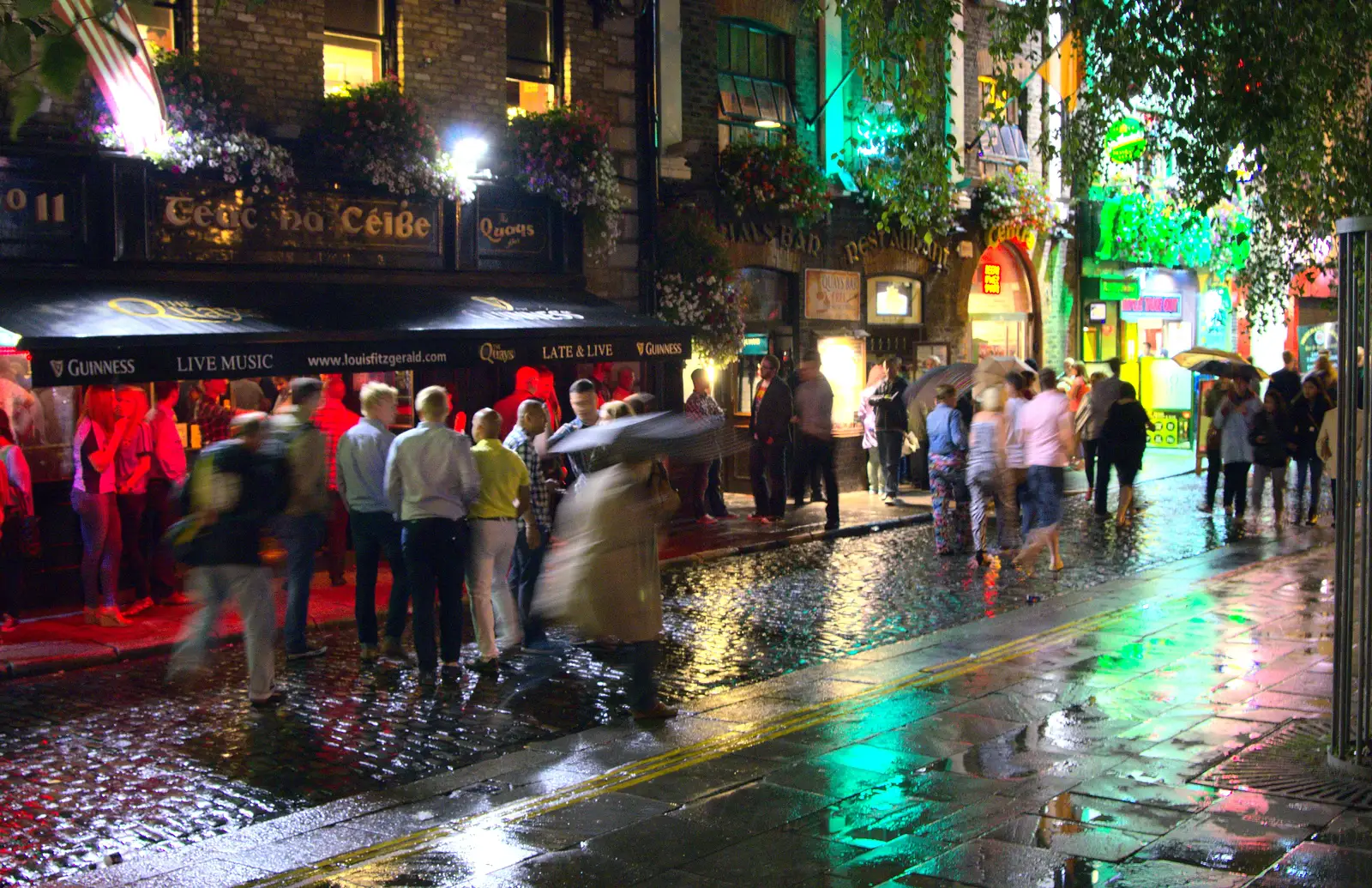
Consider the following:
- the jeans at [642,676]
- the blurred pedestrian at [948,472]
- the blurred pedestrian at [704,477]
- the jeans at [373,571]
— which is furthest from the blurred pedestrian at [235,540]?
the blurred pedestrian at [704,477]

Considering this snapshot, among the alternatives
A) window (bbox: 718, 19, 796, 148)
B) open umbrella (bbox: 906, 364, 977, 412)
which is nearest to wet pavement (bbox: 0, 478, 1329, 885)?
open umbrella (bbox: 906, 364, 977, 412)

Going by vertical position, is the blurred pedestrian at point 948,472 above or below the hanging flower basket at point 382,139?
below

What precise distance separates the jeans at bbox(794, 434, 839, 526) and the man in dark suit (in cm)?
25

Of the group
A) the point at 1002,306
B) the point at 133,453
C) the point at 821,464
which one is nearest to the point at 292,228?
the point at 133,453

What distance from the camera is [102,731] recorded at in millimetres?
8094

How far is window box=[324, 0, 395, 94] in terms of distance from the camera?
1500cm

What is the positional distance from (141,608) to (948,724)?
736 cm

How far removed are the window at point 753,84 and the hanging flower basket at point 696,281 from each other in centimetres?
231

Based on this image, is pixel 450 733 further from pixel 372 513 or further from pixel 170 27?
pixel 170 27

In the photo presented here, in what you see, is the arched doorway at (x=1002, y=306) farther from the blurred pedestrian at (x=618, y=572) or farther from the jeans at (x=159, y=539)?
the blurred pedestrian at (x=618, y=572)

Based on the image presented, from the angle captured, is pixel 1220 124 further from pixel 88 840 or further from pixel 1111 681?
pixel 88 840

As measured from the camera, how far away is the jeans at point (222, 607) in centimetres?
824

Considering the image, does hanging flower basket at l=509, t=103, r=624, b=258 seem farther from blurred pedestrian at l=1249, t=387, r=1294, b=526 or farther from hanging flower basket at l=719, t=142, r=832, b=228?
blurred pedestrian at l=1249, t=387, r=1294, b=526

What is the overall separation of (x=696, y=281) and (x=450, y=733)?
10.6 metres
